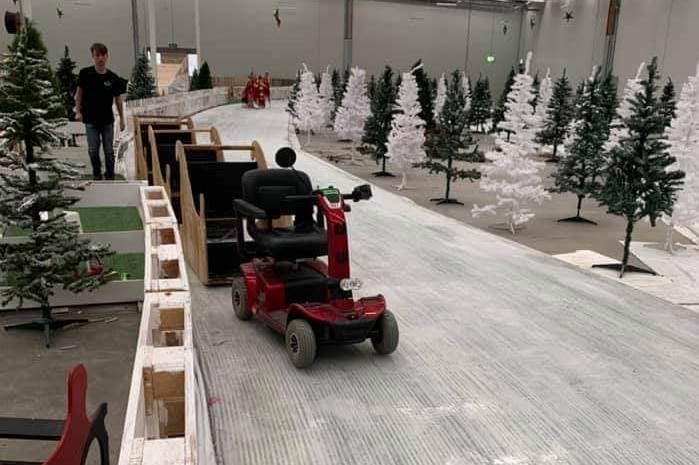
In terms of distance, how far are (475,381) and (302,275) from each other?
1.61 m

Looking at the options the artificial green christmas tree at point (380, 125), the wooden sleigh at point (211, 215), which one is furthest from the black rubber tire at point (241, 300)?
the artificial green christmas tree at point (380, 125)

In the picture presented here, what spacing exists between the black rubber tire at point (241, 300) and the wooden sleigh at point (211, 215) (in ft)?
2.83

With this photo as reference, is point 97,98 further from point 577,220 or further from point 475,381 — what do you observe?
point 577,220

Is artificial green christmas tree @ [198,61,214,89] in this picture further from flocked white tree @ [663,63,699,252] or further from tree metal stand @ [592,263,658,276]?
tree metal stand @ [592,263,658,276]

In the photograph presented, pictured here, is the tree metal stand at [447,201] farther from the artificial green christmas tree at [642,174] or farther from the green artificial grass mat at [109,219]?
the green artificial grass mat at [109,219]

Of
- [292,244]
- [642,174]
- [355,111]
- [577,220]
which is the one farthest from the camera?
[355,111]

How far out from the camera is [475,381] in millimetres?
4281

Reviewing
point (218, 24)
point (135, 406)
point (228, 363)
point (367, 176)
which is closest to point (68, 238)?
point (228, 363)

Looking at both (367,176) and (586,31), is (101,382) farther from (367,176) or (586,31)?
(586,31)

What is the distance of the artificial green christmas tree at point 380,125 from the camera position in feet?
74.8

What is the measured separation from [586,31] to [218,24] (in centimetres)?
2695

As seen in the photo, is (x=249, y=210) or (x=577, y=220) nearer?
(x=249, y=210)

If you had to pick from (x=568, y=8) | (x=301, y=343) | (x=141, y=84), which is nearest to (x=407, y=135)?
(x=141, y=84)

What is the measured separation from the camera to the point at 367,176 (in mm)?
23016
